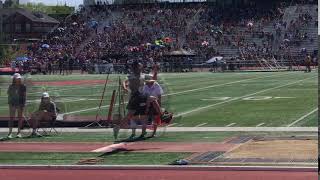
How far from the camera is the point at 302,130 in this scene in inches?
576

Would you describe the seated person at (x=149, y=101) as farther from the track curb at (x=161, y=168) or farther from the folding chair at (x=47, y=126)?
the track curb at (x=161, y=168)

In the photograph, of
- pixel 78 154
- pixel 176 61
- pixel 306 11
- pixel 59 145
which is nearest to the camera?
pixel 78 154

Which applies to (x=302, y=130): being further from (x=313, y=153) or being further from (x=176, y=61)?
(x=176, y=61)

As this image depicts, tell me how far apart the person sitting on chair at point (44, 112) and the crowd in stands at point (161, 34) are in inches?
1709

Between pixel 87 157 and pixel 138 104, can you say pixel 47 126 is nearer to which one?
pixel 138 104

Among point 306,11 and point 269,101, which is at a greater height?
point 306,11

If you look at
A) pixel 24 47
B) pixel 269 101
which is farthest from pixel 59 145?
pixel 24 47

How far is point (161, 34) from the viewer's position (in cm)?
6931

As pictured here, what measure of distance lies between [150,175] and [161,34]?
60208 millimetres

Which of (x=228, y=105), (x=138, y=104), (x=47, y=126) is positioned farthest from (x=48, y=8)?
(x=138, y=104)

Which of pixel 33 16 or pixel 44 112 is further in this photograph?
pixel 33 16

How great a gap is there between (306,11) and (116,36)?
19.3m

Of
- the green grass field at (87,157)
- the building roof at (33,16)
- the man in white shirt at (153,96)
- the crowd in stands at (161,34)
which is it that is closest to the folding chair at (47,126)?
the man in white shirt at (153,96)

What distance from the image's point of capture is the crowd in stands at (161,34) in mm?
63062
